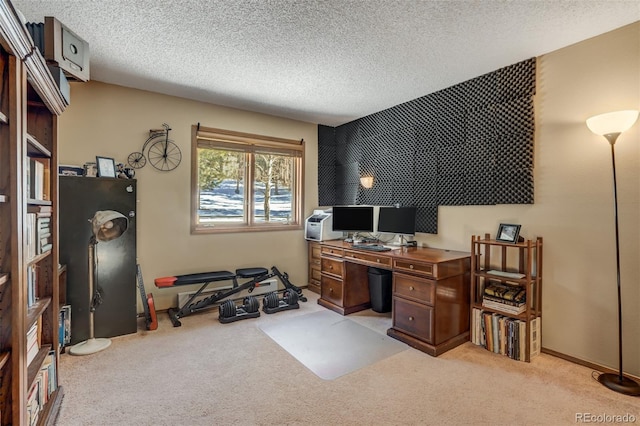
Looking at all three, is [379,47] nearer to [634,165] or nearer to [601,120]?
[601,120]

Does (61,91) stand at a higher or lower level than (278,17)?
lower

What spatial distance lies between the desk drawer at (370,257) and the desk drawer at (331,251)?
3.9 inches

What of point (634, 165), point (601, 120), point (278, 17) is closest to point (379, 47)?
point (278, 17)

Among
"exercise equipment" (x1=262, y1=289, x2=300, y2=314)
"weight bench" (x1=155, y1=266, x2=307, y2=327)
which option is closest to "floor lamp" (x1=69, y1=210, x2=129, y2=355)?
"weight bench" (x1=155, y1=266, x2=307, y2=327)

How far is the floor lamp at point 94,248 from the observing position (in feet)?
8.19

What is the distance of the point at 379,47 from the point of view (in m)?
2.55

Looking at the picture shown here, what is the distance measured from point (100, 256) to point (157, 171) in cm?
117

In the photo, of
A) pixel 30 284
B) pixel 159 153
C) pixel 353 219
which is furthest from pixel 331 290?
pixel 30 284

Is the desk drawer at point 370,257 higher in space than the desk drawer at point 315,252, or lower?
higher

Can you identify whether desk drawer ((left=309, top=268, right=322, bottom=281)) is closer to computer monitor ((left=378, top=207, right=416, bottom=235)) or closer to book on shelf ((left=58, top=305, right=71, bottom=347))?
computer monitor ((left=378, top=207, right=416, bottom=235))

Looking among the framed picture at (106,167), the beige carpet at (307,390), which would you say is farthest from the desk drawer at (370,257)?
the framed picture at (106,167)

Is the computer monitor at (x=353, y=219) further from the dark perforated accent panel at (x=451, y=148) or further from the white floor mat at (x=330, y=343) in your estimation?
the white floor mat at (x=330, y=343)

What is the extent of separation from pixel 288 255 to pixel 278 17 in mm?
3157

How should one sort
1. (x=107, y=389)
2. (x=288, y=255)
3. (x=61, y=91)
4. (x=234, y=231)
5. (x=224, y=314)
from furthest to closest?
(x=288, y=255), (x=234, y=231), (x=224, y=314), (x=107, y=389), (x=61, y=91)
